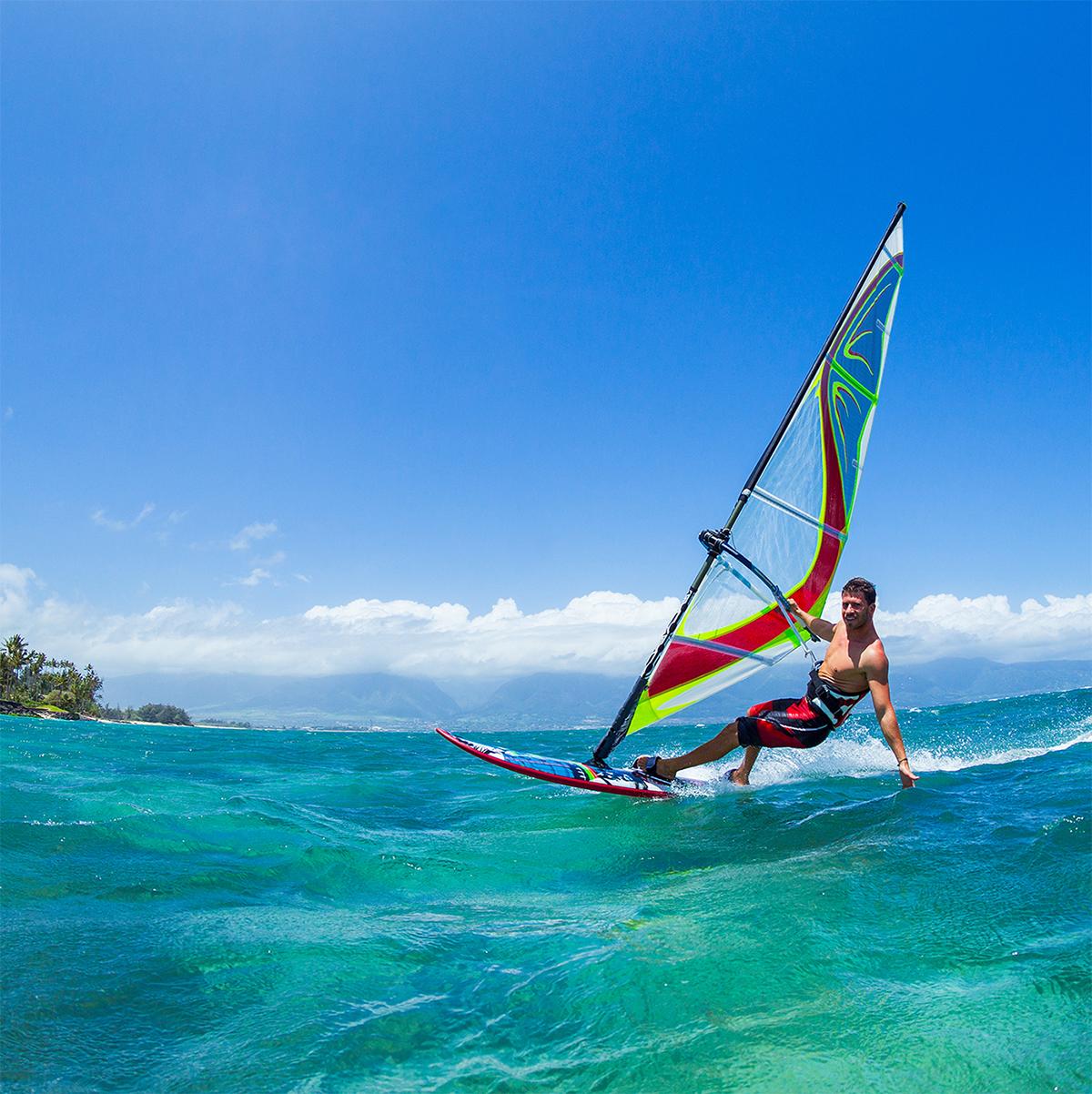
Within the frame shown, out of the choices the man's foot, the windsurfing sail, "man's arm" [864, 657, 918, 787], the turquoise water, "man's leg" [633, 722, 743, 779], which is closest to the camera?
the turquoise water

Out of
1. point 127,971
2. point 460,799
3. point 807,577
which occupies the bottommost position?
point 460,799

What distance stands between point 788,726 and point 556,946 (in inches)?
181

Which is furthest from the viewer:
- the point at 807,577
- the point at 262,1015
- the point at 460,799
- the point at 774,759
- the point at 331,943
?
the point at 774,759

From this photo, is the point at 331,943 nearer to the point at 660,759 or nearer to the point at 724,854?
the point at 724,854

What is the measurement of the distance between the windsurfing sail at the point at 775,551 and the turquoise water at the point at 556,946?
1.55 m

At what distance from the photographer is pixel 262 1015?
293 cm

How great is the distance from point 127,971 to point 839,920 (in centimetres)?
342

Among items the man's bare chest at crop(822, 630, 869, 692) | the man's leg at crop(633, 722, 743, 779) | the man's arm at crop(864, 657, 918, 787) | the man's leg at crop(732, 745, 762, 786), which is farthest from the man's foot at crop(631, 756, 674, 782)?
the man's arm at crop(864, 657, 918, 787)

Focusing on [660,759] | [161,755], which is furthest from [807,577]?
[161,755]

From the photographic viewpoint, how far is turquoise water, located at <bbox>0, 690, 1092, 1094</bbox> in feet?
8.35

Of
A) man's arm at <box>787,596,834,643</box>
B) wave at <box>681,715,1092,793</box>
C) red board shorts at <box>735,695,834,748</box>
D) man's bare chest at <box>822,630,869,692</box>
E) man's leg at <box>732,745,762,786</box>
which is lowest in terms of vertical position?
wave at <box>681,715,1092,793</box>

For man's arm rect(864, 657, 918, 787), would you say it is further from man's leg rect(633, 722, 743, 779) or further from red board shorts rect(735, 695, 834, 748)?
man's leg rect(633, 722, 743, 779)

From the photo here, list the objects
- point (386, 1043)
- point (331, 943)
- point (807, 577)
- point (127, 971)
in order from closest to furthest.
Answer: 1. point (386, 1043)
2. point (127, 971)
3. point (331, 943)
4. point (807, 577)

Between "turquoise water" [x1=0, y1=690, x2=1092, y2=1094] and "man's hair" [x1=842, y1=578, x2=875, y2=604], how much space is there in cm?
187
